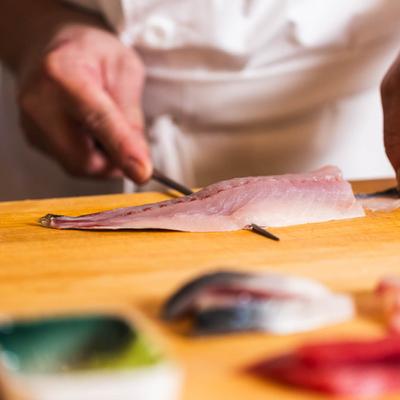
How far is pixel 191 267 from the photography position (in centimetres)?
146

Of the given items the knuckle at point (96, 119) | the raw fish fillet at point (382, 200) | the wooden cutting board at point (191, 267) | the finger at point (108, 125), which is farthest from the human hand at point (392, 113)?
the knuckle at point (96, 119)

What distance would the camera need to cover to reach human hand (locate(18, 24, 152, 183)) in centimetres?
220

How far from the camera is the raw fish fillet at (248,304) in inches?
44.3

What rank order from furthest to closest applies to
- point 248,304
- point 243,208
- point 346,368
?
1. point 243,208
2. point 248,304
3. point 346,368

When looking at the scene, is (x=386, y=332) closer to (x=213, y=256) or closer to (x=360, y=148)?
(x=213, y=256)

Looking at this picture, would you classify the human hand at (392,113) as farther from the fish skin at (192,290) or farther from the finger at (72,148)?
the fish skin at (192,290)

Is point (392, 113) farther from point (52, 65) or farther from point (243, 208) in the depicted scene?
point (52, 65)

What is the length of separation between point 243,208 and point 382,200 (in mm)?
365

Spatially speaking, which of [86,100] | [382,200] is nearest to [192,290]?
[382,200]

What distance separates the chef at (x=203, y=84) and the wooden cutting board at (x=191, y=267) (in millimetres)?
514

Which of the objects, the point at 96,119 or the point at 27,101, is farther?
the point at 27,101

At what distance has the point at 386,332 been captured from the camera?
3.84 ft

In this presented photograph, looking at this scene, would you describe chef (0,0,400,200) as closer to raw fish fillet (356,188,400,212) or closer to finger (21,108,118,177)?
finger (21,108,118,177)

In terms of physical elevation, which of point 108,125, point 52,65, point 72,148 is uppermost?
point 52,65
